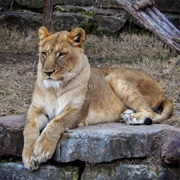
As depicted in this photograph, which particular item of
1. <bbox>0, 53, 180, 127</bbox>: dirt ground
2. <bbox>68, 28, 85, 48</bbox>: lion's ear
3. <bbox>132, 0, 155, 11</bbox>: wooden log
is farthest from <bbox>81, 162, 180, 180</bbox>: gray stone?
<bbox>132, 0, 155, 11</bbox>: wooden log

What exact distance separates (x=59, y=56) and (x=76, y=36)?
0.29 m

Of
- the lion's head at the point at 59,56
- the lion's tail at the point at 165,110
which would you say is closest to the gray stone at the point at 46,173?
the lion's head at the point at 59,56

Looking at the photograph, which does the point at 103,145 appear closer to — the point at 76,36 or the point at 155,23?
the point at 76,36

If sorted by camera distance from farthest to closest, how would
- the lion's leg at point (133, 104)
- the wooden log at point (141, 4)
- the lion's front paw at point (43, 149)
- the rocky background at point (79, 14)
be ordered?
the rocky background at point (79, 14), the wooden log at point (141, 4), the lion's leg at point (133, 104), the lion's front paw at point (43, 149)

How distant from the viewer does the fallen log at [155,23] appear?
316 inches

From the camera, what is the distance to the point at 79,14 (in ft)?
35.0

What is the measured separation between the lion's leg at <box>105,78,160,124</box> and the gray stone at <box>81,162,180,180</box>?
57 centimetres

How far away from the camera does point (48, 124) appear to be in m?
4.55

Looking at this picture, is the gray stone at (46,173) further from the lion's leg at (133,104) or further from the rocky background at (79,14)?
the rocky background at (79,14)

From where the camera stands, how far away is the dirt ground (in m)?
5.86

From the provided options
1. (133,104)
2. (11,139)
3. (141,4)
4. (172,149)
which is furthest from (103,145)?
(141,4)

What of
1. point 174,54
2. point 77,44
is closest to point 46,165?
point 77,44

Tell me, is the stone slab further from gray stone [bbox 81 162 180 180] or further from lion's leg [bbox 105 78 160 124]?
lion's leg [bbox 105 78 160 124]

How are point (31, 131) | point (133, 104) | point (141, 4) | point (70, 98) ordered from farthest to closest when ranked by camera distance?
1. point (141, 4)
2. point (133, 104)
3. point (70, 98)
4. point (31, 131)
